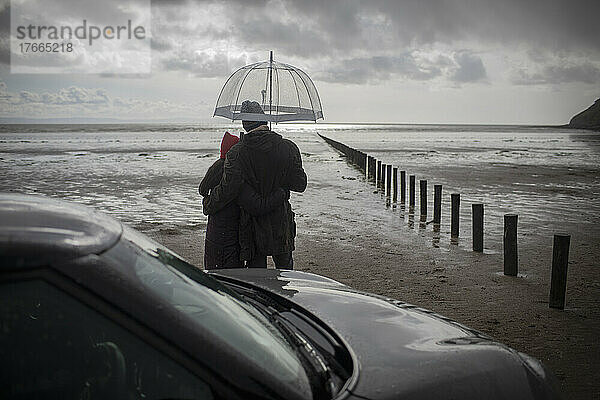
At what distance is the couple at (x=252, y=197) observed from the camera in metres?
5.40

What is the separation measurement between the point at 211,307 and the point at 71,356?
1.71ft

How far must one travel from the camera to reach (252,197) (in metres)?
5.45

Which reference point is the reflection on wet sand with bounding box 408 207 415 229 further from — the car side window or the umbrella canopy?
the car side window

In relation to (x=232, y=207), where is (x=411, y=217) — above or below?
below

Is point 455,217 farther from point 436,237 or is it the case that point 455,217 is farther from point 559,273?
point 559,273

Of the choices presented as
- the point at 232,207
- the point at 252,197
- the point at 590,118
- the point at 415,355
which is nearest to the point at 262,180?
the point at 252,197

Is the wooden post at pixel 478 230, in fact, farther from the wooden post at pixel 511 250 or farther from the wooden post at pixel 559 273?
the wooden post at pixel 559 273

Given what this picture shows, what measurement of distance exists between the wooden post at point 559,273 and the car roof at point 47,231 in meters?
5.71

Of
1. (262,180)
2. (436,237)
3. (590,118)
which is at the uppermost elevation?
(590,118)

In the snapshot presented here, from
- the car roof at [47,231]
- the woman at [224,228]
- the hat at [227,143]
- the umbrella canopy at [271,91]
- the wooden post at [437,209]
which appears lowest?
the wooden post at [437,209]

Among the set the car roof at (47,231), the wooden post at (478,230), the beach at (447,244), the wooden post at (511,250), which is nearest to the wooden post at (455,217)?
the beach at (447,244)

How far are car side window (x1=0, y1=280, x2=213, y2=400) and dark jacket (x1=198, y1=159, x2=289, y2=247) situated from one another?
3.61 m

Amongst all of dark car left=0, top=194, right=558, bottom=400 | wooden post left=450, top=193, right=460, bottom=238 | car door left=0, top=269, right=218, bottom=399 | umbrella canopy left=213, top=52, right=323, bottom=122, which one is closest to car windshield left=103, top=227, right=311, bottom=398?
dark car left=0, top=194, right=558, bottom=400

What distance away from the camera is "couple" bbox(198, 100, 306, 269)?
17.7 feet
